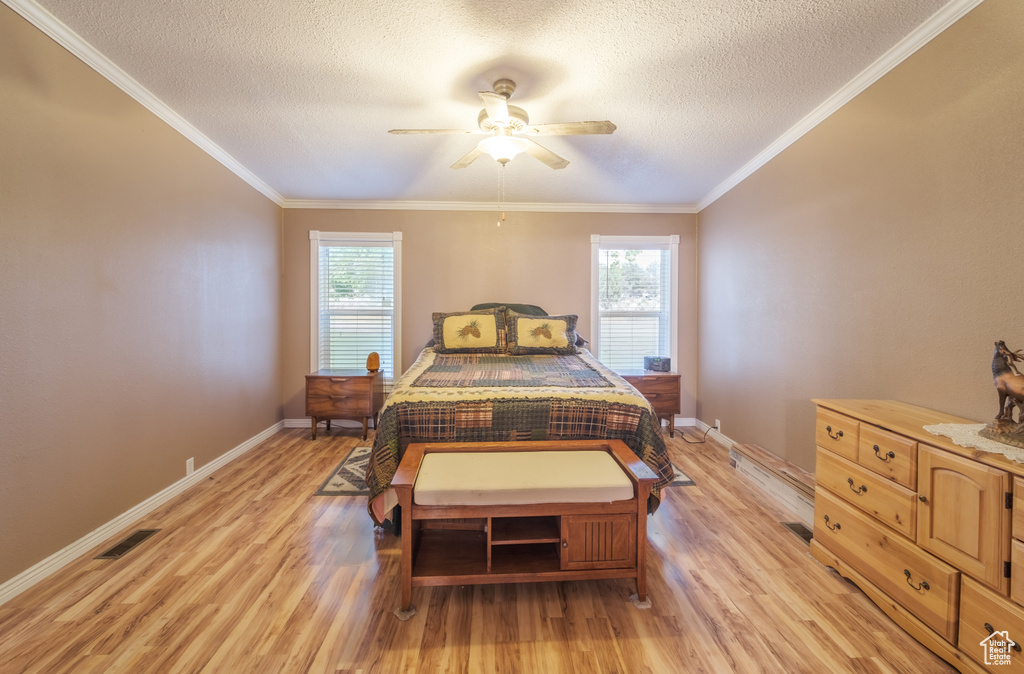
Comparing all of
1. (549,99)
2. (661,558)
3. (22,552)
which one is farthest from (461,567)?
(549,99)

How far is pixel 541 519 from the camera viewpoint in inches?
67.8

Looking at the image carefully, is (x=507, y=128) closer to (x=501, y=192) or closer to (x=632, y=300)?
(x=501, y=192)

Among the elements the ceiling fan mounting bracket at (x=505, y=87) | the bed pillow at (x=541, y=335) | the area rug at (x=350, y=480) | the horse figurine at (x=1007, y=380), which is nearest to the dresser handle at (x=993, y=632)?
the horse figurine at (x=1007, y=380)

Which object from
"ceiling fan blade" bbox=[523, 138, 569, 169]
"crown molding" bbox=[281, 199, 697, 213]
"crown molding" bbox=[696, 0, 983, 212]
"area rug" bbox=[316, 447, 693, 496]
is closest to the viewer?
"crown molding" bbox=[696, 0, 983, 212]

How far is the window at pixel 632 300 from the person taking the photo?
4.23 m

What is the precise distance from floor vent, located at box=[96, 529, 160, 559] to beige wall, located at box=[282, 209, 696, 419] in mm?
2080

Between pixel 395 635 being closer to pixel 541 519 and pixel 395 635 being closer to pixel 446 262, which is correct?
pixel 541 519

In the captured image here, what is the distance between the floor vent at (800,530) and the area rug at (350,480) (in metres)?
0.59

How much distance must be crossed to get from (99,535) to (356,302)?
2.62 metres

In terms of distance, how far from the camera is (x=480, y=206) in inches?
163

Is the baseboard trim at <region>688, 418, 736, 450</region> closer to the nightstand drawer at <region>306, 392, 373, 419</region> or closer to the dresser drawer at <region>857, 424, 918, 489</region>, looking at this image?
the dresser drawer at <region>857, 424, 918, 489</region>

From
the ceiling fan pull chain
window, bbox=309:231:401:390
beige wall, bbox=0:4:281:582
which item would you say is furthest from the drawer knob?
window, bbox=309:231:401:390

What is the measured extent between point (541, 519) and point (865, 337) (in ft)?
6.13

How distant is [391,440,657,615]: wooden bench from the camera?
1.50 meters
